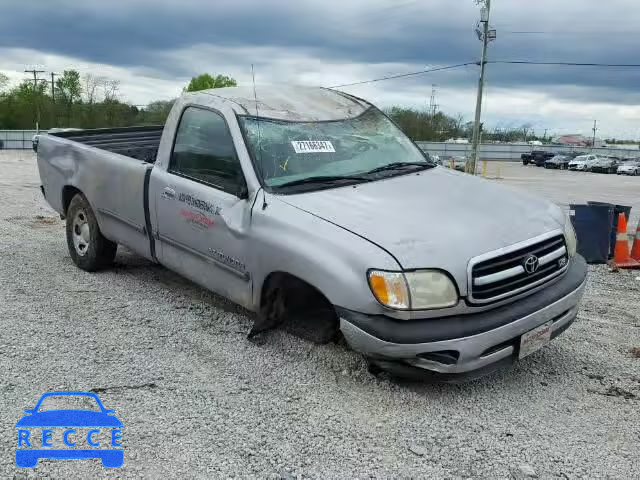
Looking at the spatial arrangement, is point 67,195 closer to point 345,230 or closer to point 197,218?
point 197,218

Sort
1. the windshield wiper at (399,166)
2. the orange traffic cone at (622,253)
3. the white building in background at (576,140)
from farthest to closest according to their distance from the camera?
the white building in background at (576,140) < the orange traffic cone at (622,253) < the windshield wiper at (399,166)

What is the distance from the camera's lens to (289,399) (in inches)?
139

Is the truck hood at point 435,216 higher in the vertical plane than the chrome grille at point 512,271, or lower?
higher

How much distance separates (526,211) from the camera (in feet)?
12.8

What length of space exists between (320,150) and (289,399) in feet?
5.76

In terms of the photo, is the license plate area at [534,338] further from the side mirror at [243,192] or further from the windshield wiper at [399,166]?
the side mirror at [243,192]

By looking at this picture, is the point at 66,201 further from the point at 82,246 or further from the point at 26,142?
the point at 26,142

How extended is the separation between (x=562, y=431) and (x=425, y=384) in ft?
2.69

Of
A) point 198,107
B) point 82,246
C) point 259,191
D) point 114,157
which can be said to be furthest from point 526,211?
point 82,246

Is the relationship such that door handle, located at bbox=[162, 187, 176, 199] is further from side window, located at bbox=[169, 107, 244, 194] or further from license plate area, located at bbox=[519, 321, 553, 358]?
license plate area, located at bbox=[519, 321, 553, 358]

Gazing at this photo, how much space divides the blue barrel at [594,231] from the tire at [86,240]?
559 cm

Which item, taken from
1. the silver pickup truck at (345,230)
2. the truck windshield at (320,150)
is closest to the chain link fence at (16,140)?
the silver pickup truck at (345,230)

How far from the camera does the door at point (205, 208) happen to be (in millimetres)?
4094

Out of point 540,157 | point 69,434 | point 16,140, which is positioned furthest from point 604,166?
point 69,434
